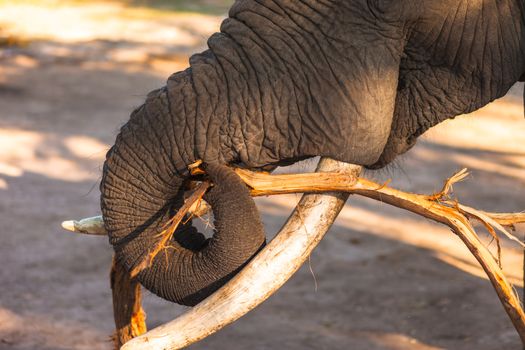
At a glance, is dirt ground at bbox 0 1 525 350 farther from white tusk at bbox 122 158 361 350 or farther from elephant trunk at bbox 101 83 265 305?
elephant trunk at bbox 101 83 265 305

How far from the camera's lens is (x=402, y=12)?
3.19m

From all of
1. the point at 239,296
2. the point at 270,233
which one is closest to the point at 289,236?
the point at 239,296

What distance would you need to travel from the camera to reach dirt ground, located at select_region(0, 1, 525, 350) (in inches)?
218

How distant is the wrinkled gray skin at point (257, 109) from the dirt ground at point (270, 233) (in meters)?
0.85

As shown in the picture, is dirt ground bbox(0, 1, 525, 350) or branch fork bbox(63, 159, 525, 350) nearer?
branch fork bbox(63, 159, 525, 350)

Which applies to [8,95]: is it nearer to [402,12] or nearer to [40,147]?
[40,147]

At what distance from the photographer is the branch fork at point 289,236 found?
10.1ft

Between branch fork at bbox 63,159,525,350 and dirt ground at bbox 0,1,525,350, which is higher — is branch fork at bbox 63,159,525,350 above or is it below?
above

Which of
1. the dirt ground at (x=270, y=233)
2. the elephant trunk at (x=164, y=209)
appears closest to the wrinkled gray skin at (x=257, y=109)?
the elephant trunk at (x=164, y=209)

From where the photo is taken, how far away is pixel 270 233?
276 inches

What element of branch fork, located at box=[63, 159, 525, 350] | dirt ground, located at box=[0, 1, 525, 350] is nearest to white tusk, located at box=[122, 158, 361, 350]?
branch fork, located at box=[63, 159, 525, 350]

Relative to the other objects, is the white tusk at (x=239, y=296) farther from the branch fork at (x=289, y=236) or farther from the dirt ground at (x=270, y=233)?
the dirt ground at (x=270, y=233)

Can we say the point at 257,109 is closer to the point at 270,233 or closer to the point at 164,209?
the point at 164,209

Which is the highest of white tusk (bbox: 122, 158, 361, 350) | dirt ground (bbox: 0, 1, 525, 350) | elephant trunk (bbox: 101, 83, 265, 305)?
elephant trunk (bbox: 101, 83, 265, 305)
